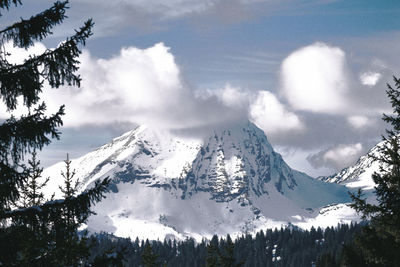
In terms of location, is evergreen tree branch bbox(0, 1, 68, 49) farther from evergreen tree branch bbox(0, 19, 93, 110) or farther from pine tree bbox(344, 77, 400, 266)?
pine tree bbox(344, 77, 400, 266)

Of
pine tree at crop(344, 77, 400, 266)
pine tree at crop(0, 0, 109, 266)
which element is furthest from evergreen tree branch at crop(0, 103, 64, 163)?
pine tree at crop(344, 77, 400, 266)

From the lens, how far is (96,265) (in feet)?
36.1

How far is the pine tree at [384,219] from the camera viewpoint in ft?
52.6

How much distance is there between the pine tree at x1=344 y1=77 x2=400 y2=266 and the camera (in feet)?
52.6

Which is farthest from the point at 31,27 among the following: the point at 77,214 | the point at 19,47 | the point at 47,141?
the point at 77,214

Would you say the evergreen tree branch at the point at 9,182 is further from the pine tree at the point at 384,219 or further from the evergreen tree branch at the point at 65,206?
the pine tree at the point at 384,219

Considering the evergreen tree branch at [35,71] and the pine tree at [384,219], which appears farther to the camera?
the pine tree at [384,219]

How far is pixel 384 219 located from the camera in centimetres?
1614

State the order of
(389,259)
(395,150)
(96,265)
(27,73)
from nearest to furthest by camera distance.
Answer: (27,73)
(96,265)
(389,259)
(395,150)

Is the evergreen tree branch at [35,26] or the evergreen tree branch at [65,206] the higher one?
the evergreen tree branch at [35,26]

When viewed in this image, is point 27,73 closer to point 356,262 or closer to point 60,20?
point 60,20

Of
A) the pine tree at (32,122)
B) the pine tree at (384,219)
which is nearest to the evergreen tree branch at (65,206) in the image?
the pine tree at (32,122)

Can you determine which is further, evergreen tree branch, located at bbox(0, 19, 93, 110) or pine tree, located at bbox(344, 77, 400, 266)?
pine tree, located at bbox(344, 77, 400, 266)

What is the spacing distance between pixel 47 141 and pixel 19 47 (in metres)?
1.84
